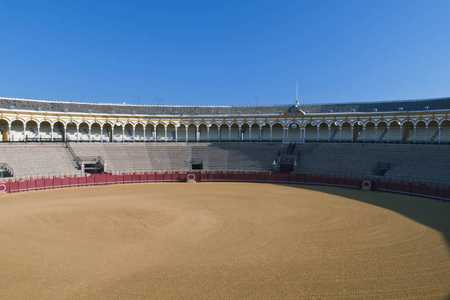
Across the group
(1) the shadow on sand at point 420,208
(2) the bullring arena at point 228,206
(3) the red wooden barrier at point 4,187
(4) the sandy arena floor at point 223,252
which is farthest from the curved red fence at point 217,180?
(4) the sandy arena floor at point 223,252

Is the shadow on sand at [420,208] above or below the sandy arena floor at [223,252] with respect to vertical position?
below

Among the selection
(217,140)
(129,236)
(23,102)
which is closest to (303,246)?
(129,236)

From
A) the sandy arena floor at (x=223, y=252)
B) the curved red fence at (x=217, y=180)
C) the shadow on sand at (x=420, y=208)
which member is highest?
the curved red fence at (x=217, y=180)

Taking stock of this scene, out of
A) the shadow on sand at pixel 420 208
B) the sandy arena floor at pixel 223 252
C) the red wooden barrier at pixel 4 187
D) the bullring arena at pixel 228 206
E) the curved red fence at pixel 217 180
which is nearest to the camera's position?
the sandy arena floor at pixel 223 252

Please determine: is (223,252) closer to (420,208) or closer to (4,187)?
(420,208)

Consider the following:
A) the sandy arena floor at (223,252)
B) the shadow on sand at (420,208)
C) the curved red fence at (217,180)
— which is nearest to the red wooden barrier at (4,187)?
the curved red fence at (217,180)

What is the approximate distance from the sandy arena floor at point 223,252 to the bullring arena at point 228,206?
0.22 feet

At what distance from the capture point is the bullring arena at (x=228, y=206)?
8.61 metres

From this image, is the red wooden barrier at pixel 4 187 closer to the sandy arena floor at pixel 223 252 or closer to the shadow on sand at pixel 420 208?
the sandy arena floor at pixel 223 252

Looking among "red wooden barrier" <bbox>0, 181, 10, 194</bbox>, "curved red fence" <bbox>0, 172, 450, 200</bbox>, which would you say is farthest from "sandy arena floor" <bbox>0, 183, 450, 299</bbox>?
"red wooden barrier" <bbox>0, 181, 10, 194</bbox>

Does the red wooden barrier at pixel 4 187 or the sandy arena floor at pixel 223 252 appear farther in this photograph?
the red wooden barrier at pixel 4 187

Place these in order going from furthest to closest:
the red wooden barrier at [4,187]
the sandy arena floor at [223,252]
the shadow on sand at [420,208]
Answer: the red wooden barrier at [4,187]
the shadow on sand at [420,208]
the sandy arena floor at [223,252]

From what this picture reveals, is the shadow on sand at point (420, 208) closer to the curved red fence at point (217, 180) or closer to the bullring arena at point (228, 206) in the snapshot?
the bullring arena at point (228, 206)

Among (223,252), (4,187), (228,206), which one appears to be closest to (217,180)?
(228,206)
